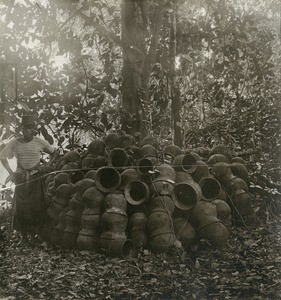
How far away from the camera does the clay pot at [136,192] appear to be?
600 centimetres

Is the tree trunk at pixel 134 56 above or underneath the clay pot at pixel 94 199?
above

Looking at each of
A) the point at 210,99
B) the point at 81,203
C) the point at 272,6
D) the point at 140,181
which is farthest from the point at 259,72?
the point at 81,203

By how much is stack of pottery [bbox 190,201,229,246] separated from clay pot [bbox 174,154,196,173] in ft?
2.26

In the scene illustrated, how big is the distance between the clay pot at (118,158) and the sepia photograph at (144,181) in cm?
2

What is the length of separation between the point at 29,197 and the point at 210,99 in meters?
5.15

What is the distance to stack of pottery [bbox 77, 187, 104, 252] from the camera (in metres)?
5.80

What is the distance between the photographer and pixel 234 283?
15.7ft

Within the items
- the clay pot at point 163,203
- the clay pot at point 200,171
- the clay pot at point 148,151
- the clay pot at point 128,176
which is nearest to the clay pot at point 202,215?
the clay pot at point 163,203

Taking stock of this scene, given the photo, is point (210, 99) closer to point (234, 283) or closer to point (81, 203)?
point (81, 203)

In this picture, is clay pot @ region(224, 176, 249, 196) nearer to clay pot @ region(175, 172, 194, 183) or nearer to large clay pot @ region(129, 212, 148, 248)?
clay pot @ region(175, 172, 194, 183)

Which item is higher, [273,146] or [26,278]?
[273,146]

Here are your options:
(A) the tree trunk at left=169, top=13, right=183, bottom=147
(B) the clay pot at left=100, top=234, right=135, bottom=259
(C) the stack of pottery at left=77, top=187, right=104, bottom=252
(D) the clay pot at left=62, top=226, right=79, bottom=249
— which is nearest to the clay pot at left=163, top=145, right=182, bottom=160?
(C) the stack of pottery at left=77, top=187, right=104, bottom=252

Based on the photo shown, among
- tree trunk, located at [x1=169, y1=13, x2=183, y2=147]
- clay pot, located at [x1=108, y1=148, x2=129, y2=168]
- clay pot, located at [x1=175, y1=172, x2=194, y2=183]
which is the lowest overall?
clay pot, located at [x1=175, y1=172, x2=194, y2=183]

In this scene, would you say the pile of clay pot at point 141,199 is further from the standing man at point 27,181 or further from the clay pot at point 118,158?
the standing man at point 27,181
